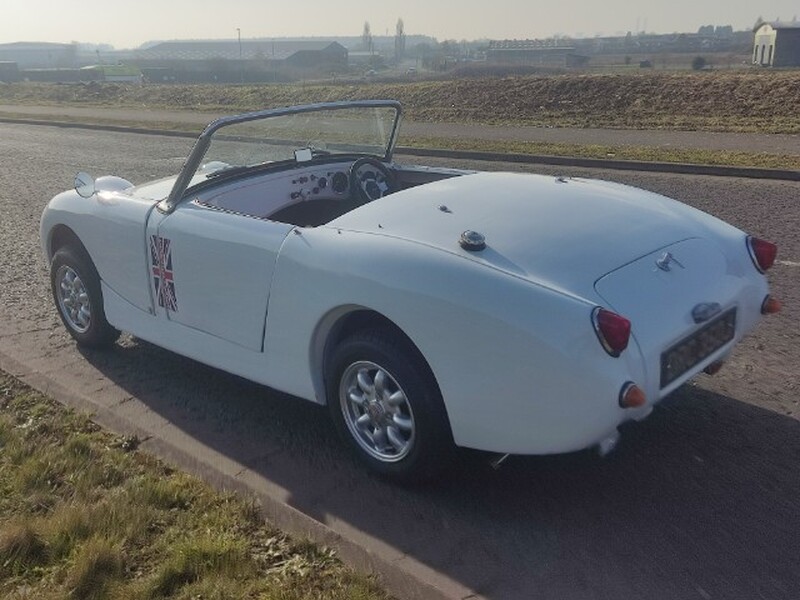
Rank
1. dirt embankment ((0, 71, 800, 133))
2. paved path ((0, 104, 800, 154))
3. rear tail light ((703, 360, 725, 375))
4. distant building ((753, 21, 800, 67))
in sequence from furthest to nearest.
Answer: distant building ((753, 21, 800, 67)) → dirt embankment ((0, 71, 800, 133)) → paved path ((0, 104, 800, 154)) → rear tail light ((703, 360, 725, 375))

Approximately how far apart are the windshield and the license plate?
268 centimetres

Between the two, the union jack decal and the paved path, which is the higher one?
the union jack decal

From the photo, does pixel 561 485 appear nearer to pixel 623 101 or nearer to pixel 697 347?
pixel 697 347

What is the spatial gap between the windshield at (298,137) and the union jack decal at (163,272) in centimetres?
43

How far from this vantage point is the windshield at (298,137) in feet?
15.8

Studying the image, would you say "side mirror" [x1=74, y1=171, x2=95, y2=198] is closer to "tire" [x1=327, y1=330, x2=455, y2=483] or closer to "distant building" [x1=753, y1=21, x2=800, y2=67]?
"tire" [x1=327, y1=330, x2=455, y2=483]

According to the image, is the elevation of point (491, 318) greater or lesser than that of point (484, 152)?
greater

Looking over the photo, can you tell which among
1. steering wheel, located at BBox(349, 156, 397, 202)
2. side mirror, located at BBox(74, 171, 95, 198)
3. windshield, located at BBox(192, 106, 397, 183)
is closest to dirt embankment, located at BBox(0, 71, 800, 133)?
windshield, located at BBox(192, 106, 397, 183)

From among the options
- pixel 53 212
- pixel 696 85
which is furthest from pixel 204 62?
pixel 53 212

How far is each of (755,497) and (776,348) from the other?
1902 millimetres

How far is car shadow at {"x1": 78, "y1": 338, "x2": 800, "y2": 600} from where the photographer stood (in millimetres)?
2967

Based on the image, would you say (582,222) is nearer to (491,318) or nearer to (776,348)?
(491,318)

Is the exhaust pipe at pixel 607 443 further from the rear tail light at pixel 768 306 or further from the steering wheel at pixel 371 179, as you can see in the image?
the steering wheel at pixel 371 179

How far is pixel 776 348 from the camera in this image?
5.06m
